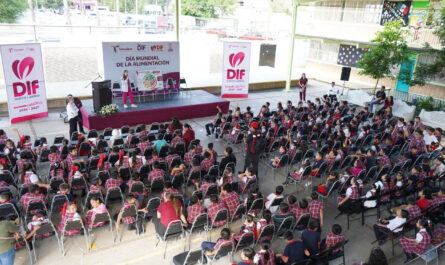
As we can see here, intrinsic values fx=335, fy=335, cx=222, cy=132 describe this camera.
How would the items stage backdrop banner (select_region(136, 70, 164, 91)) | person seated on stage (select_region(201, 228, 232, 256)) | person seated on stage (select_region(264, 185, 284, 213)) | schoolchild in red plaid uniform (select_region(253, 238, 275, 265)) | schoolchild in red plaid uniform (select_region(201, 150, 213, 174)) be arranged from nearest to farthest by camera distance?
schoolchild in red plaid uniform (select_region(253, 238, 275, 265)) → person seated on stage (select_region(201, 228, 232, 256)) → person seated on stage (select_region(264, 185, 284, 213)) → schoolchild in red plaid uniform (select_region(201, 150, 213, 174)) → stage backdrop banner (select_region(136, 70, 164, 91))

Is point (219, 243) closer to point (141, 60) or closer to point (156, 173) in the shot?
point (156, 173)

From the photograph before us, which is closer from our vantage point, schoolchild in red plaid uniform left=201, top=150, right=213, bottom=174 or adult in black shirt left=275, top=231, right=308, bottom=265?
adult in black shirt left=275, top=231, right=308, bottom=265

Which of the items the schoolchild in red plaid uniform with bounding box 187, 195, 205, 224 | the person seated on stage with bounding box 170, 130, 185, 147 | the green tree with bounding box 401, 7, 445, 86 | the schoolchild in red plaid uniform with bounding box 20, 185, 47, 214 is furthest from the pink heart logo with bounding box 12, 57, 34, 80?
the green tree with bounding box 401, 7, 445, 86

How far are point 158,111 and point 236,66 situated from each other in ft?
12.8

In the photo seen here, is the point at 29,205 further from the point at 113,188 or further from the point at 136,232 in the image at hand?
the point at 136,232

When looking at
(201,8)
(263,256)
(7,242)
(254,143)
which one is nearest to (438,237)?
(263,256)

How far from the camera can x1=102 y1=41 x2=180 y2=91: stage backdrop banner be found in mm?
13984

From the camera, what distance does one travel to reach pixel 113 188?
21.0 ft

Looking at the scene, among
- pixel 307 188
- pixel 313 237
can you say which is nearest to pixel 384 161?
pixel 307 188

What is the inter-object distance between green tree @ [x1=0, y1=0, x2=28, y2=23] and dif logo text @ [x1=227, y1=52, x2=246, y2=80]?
2850 cm

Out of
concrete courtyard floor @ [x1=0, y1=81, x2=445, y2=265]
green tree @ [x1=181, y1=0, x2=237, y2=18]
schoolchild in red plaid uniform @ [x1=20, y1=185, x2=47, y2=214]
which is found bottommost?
concrete courtyard floor @ [x1=0, y1=81, x2=445, y2=265]

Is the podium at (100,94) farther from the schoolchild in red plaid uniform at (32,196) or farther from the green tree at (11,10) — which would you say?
the green tree at (11,10)

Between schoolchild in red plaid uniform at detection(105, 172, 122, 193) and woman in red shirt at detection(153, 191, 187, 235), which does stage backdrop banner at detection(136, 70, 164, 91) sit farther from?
woman in red shirt at detection(153, 191, 187, 235)

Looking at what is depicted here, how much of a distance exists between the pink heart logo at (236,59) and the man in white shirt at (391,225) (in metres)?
9.59
